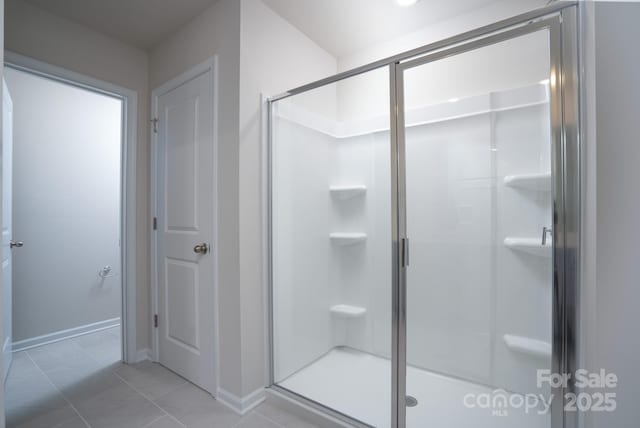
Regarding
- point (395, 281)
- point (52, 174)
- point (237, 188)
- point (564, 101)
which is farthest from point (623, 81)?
point (52, 174)

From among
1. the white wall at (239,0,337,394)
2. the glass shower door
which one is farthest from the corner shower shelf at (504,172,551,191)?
the white wall at (239,0,337,394)

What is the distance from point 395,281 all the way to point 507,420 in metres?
0.89

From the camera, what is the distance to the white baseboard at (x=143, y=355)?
224 cm

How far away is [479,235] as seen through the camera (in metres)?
1.78

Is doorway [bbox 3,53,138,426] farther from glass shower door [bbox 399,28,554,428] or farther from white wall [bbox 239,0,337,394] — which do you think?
glass shower door [bbox 399,28,554,428]

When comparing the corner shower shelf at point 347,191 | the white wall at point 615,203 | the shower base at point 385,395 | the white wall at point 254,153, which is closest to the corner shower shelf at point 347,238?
the corner shower shelf at point 347,191

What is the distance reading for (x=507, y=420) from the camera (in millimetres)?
1434

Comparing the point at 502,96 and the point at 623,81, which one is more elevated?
the point at 502,96

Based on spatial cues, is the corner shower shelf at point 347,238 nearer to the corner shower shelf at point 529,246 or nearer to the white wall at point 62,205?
the corner shower shelf at point 529,246

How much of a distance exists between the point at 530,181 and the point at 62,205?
12.4 feet

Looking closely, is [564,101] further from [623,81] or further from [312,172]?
[312,172]

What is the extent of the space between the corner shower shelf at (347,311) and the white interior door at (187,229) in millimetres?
937

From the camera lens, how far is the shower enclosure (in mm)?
1217

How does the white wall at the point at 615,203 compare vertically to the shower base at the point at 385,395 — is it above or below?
above
